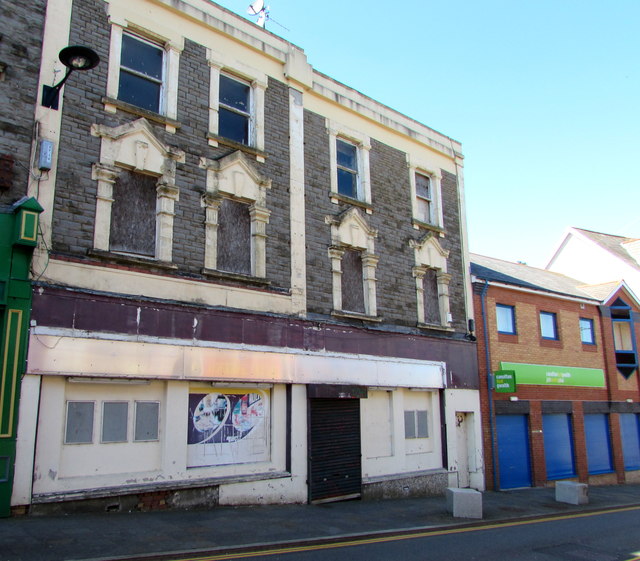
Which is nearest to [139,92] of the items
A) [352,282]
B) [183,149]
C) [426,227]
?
[183,149]

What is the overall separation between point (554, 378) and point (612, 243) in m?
13.7

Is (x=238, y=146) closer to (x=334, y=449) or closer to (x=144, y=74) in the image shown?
(x=144, y=74)

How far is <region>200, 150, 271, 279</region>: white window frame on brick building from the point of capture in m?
12.6

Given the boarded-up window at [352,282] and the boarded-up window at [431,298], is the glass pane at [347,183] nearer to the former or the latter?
the boarded-up window at [352,282]

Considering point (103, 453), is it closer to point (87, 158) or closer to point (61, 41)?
point (87, 158)

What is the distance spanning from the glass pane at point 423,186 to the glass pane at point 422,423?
271 inches

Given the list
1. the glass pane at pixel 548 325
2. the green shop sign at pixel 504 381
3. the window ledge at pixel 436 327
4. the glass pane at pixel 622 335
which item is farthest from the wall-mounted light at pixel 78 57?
the glass pane at pixel 622 335

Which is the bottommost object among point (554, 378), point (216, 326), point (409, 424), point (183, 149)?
point (409, 424)

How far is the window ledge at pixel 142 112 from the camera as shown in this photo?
37.7 feet

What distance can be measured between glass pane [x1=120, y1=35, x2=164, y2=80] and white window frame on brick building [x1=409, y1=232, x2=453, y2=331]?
863 cm

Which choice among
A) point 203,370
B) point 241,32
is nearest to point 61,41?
point 241,32

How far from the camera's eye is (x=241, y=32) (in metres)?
14.0

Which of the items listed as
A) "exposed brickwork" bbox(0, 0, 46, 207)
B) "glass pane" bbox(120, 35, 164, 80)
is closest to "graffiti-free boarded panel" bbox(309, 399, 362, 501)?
"exposed brickwork" bbox(0, 0, 46, 207)

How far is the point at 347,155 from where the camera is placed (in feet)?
55.2
